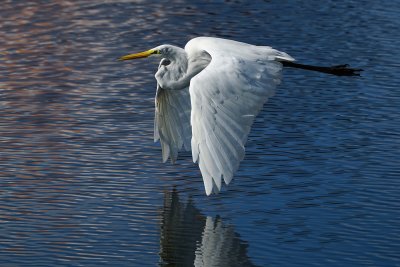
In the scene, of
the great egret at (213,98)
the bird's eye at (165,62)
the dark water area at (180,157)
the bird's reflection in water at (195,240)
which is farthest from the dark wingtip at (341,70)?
the bird's reflection in water at (195,240)

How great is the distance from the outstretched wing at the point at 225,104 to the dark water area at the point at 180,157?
0.58m

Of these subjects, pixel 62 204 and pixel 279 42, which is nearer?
pixel 62 204

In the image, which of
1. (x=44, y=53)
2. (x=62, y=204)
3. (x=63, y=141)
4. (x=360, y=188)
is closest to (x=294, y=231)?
(x=360, y=188)

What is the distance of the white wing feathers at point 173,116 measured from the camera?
420 inches

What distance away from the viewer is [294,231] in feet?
28.9

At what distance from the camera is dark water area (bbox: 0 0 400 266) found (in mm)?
8508

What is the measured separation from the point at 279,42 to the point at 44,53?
3.41m

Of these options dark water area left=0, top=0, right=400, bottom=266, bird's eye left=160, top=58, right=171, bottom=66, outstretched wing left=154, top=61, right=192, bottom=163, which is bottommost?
dark water area left=0, top=0, right=400, bottom=266

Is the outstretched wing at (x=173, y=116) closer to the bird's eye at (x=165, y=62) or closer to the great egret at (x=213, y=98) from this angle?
the great egret at (x=213, y=98)

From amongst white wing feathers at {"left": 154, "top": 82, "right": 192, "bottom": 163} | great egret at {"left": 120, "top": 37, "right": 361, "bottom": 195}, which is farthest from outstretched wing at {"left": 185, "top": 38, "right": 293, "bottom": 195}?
white wing feathers at {"left": 154, "top": 82, "right": 192, "bottom": 163}

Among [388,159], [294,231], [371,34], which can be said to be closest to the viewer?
[294,231]

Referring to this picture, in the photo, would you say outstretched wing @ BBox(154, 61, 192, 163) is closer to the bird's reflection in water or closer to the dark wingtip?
the bird's reflection in water

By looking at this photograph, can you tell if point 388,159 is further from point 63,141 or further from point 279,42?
point 279,42

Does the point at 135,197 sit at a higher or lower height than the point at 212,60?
lower
